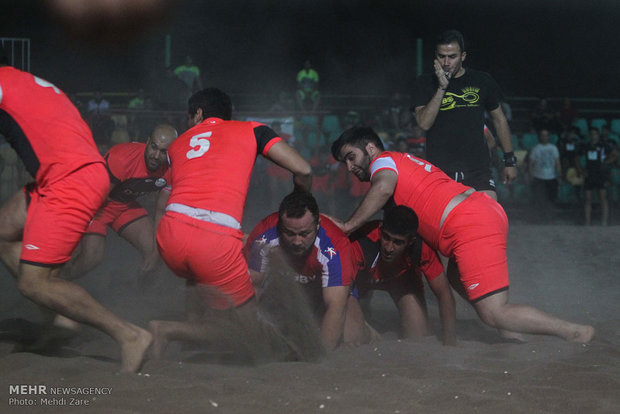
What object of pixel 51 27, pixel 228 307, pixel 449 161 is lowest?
pixel 228 307

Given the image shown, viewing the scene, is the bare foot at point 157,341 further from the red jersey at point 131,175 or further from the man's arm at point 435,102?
the man's arm at point 435,102

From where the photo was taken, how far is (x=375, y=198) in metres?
4.25

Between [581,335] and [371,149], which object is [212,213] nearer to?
[371,149]

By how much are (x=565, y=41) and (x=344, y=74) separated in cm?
618

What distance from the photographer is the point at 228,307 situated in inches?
151

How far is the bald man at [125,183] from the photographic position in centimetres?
504

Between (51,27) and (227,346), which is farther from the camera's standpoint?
(51,27)

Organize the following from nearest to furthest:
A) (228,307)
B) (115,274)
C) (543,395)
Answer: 1. (543,395)
2. (228,307)
3. (115,274)

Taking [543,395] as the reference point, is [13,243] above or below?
above

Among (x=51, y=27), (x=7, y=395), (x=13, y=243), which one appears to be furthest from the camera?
(x=51, y=27)

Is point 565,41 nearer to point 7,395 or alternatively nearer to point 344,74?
point 344,74

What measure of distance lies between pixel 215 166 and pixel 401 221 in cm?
118

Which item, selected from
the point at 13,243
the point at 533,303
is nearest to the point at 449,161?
the point at 533,303

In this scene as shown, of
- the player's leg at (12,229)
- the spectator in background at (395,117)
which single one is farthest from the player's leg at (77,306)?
the spectator in background at (395,117)
